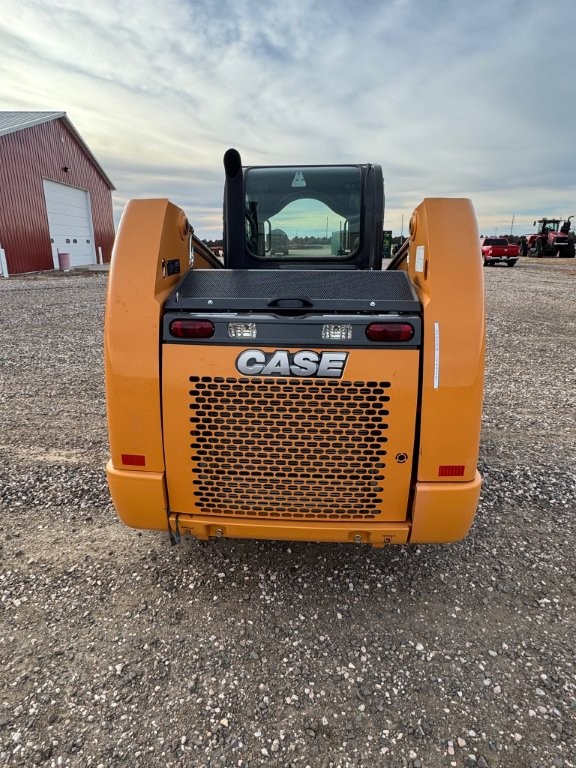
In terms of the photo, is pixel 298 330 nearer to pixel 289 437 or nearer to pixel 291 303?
pixel 291 303

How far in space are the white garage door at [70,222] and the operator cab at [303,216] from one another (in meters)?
21.2

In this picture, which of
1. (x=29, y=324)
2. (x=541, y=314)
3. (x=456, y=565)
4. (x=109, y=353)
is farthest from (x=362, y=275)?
(x=541, y=314)

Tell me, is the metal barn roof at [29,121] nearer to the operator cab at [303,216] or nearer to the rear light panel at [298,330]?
the operator cab at [303,216]

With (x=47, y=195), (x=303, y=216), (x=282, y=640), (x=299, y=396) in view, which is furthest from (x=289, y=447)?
(x=47, y=195)

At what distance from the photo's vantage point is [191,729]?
1940mm

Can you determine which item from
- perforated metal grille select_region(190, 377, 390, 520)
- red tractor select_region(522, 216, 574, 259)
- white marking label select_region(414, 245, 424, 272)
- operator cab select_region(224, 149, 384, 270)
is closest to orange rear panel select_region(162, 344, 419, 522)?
perforated metal grille select_region(190, 377, 390, 520)

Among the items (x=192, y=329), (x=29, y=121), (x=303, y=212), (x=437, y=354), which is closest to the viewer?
(x=437, y=354)

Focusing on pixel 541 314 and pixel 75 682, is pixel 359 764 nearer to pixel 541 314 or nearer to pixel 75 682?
pixel 75 682

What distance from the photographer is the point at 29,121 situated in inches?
810

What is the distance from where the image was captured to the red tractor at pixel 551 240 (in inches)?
A: 1307

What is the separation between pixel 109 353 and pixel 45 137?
24.2 meters

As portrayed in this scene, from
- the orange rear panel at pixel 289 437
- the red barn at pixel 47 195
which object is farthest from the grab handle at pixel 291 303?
the red barn at pixel 47 195

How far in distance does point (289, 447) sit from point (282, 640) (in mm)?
964

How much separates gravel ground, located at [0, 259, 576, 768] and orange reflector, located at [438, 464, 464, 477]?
84 centimetres
